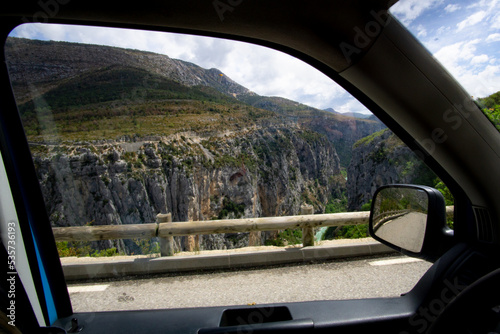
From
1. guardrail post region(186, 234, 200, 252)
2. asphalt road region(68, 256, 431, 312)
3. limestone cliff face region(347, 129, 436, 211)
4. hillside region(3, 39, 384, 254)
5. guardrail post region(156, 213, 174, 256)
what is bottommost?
asphalt road region(68, 256, 431, 312)

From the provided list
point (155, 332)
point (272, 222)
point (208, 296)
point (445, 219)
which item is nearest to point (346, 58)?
point (445, 219)

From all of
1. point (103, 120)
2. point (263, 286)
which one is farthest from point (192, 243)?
point (103, 120)

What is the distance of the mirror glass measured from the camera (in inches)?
53.7

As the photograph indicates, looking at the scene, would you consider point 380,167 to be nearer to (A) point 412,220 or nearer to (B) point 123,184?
(A) point 412,220

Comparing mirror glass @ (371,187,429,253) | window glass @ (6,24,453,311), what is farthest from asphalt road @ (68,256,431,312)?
mirror glass @ (371,187,429,253)

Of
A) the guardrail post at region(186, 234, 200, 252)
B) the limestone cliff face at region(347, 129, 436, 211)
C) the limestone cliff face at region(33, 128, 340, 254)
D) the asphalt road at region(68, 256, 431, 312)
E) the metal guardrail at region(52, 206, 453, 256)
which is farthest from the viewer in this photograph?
the guardrail post at region(186, 234, 200, 252)

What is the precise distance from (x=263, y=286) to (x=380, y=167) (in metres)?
2.37

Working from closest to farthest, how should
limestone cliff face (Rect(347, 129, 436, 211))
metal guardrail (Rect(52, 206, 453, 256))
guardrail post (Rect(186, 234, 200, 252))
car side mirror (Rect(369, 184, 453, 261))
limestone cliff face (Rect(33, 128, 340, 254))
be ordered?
1. car side mirror (Rect(369, 184, 453, 261))
2. limestone cliff face (Rect(347, 129, 436, 211))
3. limestone cliff face (Rect(33, 128, 340, 254))
4. metal guardrail (Rect(52, 206, 453, 256))
5. guardrail post (Rect(186, 234, 200, 252))

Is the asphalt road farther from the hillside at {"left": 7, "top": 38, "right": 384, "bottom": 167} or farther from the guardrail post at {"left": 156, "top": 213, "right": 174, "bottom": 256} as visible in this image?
the hillside at {"left": 7, "top": 38, "right": 384, "bottom": 167}

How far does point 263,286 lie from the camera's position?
3568mm

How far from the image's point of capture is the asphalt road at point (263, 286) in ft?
9.91

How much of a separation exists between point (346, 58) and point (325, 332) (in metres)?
1.21

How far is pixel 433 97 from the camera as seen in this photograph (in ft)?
3.23

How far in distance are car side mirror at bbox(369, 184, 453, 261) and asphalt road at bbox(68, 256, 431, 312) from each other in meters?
1.80
